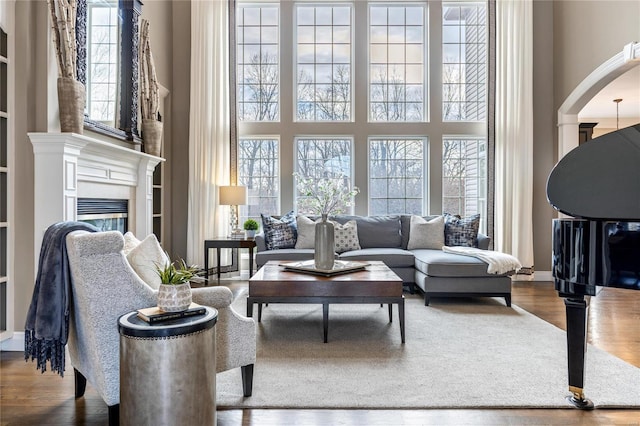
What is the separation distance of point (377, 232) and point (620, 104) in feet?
18.7

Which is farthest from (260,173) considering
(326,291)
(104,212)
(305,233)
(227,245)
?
(326,291)

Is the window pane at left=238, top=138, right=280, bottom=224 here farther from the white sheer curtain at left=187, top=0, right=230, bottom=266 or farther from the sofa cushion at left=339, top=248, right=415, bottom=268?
the sofa cushion at left=339, top=248, right=415, bottom=268

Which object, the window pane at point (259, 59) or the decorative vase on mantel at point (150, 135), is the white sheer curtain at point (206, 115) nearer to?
the window pane at point (259, 59)

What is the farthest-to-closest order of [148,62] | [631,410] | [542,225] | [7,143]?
1. [542,225]
2. [148,62]
3. [7,143]
4. [631,410]

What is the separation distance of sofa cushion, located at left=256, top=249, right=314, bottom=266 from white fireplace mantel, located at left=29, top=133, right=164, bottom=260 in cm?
135

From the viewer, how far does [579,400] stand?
2168mm

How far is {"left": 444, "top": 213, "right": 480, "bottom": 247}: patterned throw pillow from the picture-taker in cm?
515

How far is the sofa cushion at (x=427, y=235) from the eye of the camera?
5.20 m

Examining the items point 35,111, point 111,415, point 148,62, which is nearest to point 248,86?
point 148,62

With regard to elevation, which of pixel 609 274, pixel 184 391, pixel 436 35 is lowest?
pixel 184 391

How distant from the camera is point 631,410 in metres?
2.14

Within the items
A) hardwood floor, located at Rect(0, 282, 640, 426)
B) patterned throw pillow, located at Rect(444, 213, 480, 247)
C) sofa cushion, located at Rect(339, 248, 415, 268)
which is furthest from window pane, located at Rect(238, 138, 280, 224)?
hardwood floor, located at Rect(0, 282, 640, 426)

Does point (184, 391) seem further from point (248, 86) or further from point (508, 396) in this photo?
point (248, 86)

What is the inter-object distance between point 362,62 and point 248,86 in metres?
1.68
